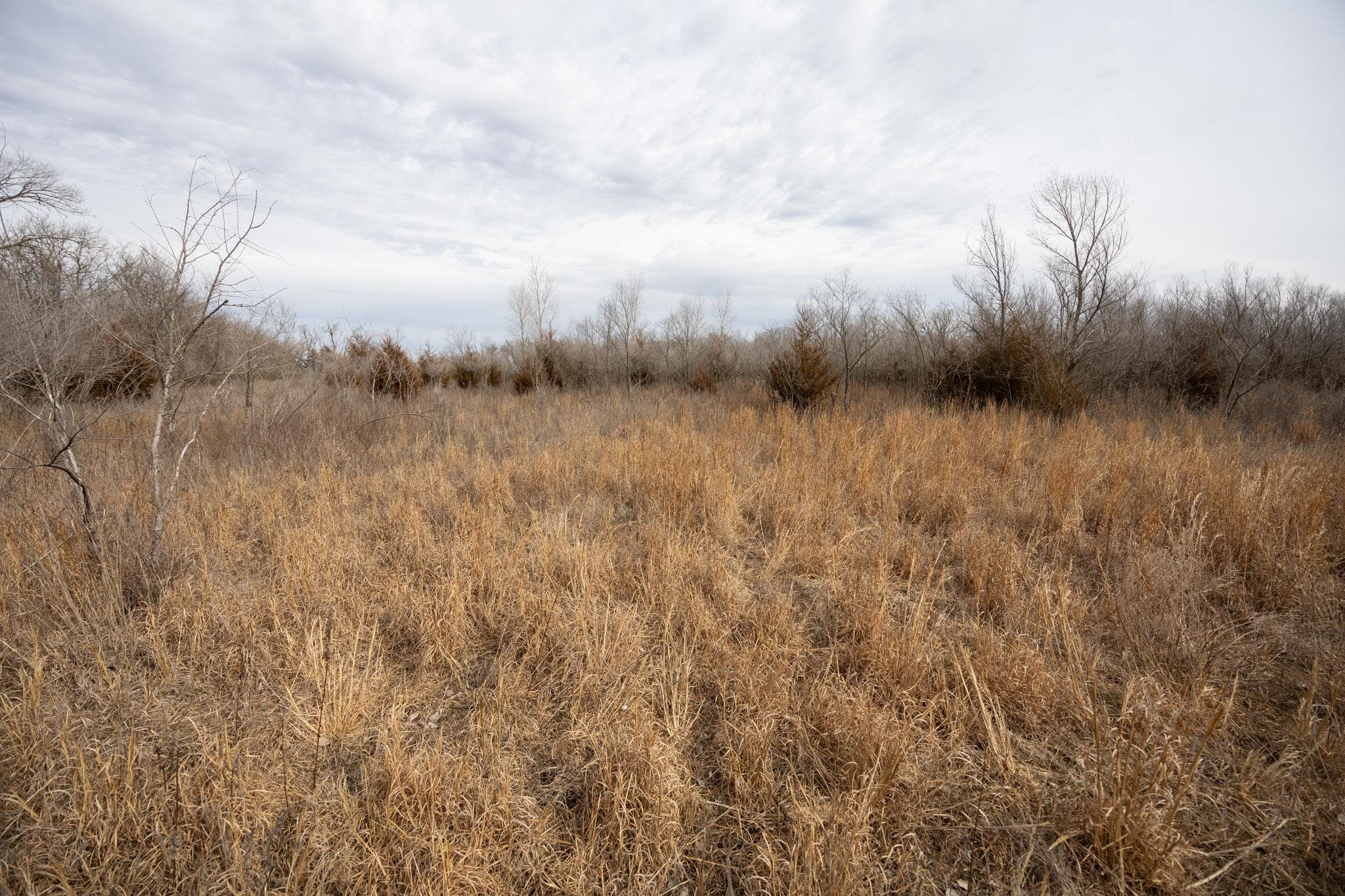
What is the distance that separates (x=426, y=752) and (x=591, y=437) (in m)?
5.49

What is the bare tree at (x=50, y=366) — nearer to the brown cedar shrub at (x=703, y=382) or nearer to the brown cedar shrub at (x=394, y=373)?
the brown cedar shrub at (x=394, y=373)

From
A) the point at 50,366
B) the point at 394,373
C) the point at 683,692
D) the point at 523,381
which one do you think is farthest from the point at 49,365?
the point at 523,381

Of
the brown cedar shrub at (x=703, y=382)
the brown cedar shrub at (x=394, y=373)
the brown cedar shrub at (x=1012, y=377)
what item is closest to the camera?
the brown cedar shrub at (x=1012, y=377)

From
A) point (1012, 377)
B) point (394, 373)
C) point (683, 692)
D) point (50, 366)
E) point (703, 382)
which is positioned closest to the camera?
point (683, 692)

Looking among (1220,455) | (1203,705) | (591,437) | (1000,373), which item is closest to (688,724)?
(1203,705)

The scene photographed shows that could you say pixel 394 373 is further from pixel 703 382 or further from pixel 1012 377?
pixel 1012 377

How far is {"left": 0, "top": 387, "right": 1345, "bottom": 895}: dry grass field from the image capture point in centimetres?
168

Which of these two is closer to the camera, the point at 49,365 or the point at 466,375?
the point at 49,365

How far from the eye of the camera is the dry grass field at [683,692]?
1684mm

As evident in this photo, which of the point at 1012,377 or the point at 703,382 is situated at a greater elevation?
the point at 703,382

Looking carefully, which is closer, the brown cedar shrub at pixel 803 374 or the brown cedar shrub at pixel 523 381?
the brown cedar shrub at pixel 803 374

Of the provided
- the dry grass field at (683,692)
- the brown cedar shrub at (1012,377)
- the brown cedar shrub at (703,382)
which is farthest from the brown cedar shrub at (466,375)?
the brown cedar shrub at (1012,377)

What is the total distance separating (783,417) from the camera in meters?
7.80

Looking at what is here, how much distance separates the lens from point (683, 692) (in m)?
2.48
